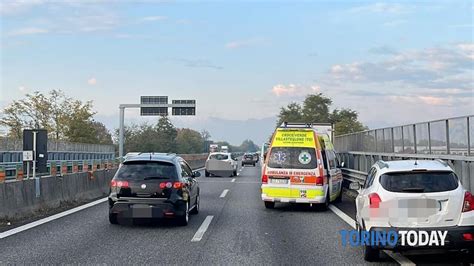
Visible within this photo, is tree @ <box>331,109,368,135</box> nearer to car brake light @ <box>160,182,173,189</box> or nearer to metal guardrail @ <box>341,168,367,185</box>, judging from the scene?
metal guardrail @ <box>341,168,367,185</box>

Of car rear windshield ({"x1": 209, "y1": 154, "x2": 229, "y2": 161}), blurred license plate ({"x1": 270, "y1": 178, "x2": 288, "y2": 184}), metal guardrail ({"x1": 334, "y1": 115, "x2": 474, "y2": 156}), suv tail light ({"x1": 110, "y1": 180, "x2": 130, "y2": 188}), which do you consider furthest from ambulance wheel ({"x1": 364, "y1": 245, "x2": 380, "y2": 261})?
car rear windshield ({"x1": 209, "y1": 154, "x2": 229, "y2": 161})

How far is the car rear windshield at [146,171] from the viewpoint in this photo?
1177 cm

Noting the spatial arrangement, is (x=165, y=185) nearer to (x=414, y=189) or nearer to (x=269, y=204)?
(x=269, y=204)

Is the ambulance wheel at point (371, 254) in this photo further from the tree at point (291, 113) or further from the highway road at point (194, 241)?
the tree at point (291, 113)

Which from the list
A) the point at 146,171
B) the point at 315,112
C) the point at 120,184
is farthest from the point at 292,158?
the point at 315,112

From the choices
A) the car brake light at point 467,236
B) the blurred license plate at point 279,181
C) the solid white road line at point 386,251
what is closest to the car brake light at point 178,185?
the solid white road line at point 386,251

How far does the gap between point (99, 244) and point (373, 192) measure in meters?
4.68

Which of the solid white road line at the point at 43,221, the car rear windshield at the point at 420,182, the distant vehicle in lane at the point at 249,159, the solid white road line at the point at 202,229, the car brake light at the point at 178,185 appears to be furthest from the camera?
the distant vehicle in lane at the point at 249,159

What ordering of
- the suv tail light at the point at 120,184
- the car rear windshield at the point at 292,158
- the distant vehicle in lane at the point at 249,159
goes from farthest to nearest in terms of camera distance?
the distant vehicle in lane at the point at 249,159, the car rear windshield at the point at 292,158, the suv tail light at the point at 120,184

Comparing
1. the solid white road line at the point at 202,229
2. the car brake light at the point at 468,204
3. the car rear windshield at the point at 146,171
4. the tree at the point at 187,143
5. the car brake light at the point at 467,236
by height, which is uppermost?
the tree at the point at 187,143

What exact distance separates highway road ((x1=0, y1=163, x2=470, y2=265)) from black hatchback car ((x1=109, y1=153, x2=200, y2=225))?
0.34 meters

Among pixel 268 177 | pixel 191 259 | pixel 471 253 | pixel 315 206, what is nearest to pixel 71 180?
pixel 268 177

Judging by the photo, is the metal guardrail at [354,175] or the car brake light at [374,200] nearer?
the car brake light at [374,200]

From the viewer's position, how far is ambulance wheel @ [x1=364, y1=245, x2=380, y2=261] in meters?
7.93
